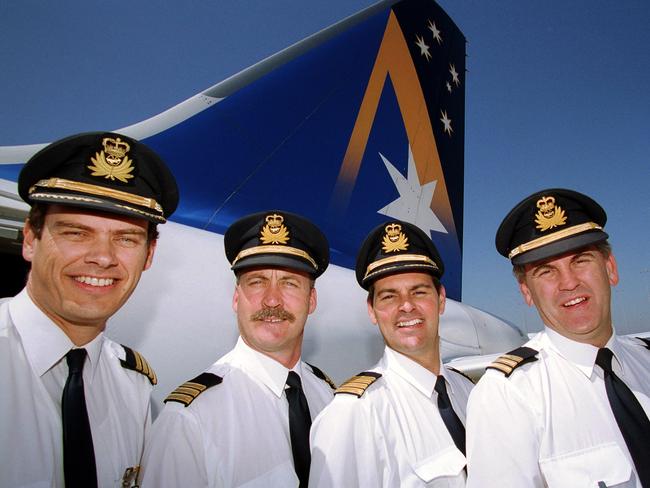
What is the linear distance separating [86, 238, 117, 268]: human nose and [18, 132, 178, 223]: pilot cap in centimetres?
12

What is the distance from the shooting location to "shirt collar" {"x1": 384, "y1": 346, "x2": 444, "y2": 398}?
195 cm

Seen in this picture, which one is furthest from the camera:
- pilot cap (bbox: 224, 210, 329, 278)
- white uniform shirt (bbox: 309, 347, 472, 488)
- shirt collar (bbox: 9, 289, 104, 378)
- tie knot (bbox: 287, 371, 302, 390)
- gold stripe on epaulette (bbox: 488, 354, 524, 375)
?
pilot cap (bbox: 224, 210, 329, 278)

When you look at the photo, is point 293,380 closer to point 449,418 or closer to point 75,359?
point 449,418


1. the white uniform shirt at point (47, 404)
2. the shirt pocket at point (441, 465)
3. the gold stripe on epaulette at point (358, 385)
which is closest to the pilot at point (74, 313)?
the white uniform shirt at point (47, 404)

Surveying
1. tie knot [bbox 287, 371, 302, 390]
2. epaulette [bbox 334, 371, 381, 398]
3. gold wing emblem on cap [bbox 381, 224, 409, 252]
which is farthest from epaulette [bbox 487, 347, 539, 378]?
tie knot [bbox 287, 371, 302, 390]

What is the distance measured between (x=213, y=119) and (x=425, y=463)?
311 cm

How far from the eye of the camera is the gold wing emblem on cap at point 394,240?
2.22 metres

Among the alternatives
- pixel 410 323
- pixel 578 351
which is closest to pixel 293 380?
pixel 410 323

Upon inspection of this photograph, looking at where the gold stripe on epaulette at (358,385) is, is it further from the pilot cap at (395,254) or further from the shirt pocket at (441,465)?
the pilot cap at (395,254)

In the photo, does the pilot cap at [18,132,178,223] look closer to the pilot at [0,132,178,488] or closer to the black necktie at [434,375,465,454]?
the pilot at [0,132,178,488]

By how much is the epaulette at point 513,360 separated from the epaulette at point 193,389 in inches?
44.8

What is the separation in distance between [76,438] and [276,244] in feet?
3.76

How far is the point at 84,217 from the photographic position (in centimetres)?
137

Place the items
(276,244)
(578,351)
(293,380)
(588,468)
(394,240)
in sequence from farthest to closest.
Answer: (394,240), (276,244), (293,380), (578,351), (588,468)
